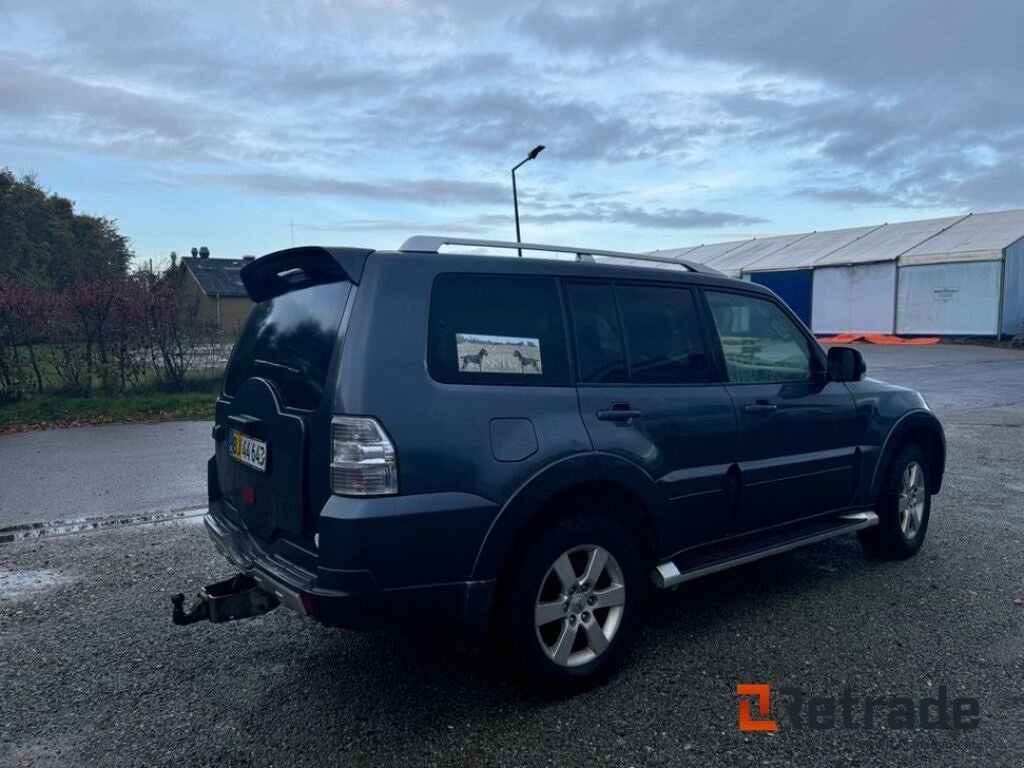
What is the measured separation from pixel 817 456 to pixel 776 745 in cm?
190

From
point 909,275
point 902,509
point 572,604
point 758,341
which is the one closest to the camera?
point 572,604

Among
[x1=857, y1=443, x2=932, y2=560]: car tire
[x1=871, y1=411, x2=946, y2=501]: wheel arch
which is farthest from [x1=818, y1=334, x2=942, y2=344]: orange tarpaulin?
[x1=857, y1=443, x2=932, y2=560]: car tire

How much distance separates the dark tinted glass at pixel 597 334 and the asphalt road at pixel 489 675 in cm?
134

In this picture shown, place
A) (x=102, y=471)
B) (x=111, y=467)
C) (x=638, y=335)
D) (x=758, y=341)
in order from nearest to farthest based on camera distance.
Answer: (x=638, y=335)
(x=758, y=341)
(x=102, y=471)
(x=111, y=467)

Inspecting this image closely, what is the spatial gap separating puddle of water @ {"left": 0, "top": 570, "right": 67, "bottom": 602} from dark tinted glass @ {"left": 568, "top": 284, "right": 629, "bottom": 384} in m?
3.68

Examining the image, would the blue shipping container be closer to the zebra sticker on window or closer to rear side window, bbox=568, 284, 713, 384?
rear side window, bbox=568, 284, 713, 384

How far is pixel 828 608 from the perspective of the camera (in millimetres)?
4297

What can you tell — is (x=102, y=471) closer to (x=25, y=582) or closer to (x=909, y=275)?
(x=25, y=582)

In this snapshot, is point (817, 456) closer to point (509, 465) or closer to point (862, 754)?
point (862, 754)

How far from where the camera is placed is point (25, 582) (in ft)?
16.0

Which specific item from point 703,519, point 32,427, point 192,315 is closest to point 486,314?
point 703,519

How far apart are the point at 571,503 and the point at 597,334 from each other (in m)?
0.81

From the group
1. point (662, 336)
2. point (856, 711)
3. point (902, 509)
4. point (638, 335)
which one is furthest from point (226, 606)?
point (902, 509)

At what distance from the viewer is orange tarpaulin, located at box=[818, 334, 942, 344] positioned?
31842 millimetres
